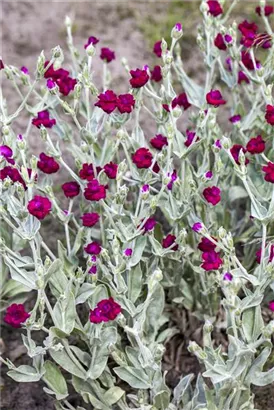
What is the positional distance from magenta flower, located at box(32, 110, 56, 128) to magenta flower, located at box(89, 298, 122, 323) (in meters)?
0.75

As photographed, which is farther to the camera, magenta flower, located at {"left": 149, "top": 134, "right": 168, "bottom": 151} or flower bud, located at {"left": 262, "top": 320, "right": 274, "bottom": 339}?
magenta flower, located at {"left": 149, "top": 134, "right": 168, "bottom": 151}

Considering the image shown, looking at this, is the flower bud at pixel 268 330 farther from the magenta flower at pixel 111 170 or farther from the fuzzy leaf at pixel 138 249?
the magenta flower at pixel 111 170

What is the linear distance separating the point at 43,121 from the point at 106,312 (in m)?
0.81

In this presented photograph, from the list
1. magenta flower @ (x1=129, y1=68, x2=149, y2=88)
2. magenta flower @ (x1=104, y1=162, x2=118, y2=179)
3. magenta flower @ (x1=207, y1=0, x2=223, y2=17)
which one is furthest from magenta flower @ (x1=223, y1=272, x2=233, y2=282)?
magenta flower @ (x1=207, y1=0, x2=223, y2=17)

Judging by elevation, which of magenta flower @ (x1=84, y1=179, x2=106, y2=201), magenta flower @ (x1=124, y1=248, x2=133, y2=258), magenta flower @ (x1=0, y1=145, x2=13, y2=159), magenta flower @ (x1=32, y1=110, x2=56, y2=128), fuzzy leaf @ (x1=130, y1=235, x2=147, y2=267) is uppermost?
magenta flower @ (x1=32, y1=110, x2=56, y2=128)

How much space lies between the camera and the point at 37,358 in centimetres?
247

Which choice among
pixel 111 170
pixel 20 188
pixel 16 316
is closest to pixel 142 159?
pixel 111 170

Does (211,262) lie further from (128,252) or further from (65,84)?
(65,84)

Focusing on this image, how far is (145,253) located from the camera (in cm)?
296

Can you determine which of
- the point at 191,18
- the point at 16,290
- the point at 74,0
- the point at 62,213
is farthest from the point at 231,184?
the point at 74,0

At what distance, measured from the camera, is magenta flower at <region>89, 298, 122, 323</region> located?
228 cm

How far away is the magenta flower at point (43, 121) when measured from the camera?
2.74 meters

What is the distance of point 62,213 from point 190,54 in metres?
2.09

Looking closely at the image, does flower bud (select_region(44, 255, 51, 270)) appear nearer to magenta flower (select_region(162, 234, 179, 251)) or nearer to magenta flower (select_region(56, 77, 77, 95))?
magenta flower (select_region(162, 234, 179, 251))
